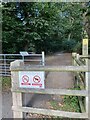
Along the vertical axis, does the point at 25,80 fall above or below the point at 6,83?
above

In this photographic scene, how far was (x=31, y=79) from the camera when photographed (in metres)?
2.38

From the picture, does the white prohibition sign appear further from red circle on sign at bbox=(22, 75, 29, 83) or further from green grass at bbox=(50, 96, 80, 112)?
green grass at bbox=(50, 96, 80, 112)

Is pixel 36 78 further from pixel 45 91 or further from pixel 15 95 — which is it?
pixel 15 95

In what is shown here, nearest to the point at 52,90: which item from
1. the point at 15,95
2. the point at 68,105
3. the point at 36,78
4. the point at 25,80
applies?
the point at 36,78

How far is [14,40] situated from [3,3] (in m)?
1.82

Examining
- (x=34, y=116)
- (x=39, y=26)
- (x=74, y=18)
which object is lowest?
(x=34, y=116)

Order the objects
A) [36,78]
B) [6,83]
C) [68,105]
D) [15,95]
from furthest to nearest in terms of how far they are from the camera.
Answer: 1. [6,83]
2. [68,105]
3. [15,95]
4. [36,78]

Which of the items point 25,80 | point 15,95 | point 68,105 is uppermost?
point 25,80

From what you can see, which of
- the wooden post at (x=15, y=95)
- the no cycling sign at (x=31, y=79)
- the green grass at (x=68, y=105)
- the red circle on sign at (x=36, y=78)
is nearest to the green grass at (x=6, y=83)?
the green grass at (x=68, y=105)

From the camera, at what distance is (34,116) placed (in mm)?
3012

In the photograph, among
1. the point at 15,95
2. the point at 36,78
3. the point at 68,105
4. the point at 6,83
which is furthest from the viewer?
the point at 6,83

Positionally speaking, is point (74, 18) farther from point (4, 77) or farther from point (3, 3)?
point (4, 77)

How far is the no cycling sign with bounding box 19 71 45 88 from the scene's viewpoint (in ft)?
7.75

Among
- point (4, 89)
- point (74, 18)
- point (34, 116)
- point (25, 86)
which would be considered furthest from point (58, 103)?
point (74, 18)
